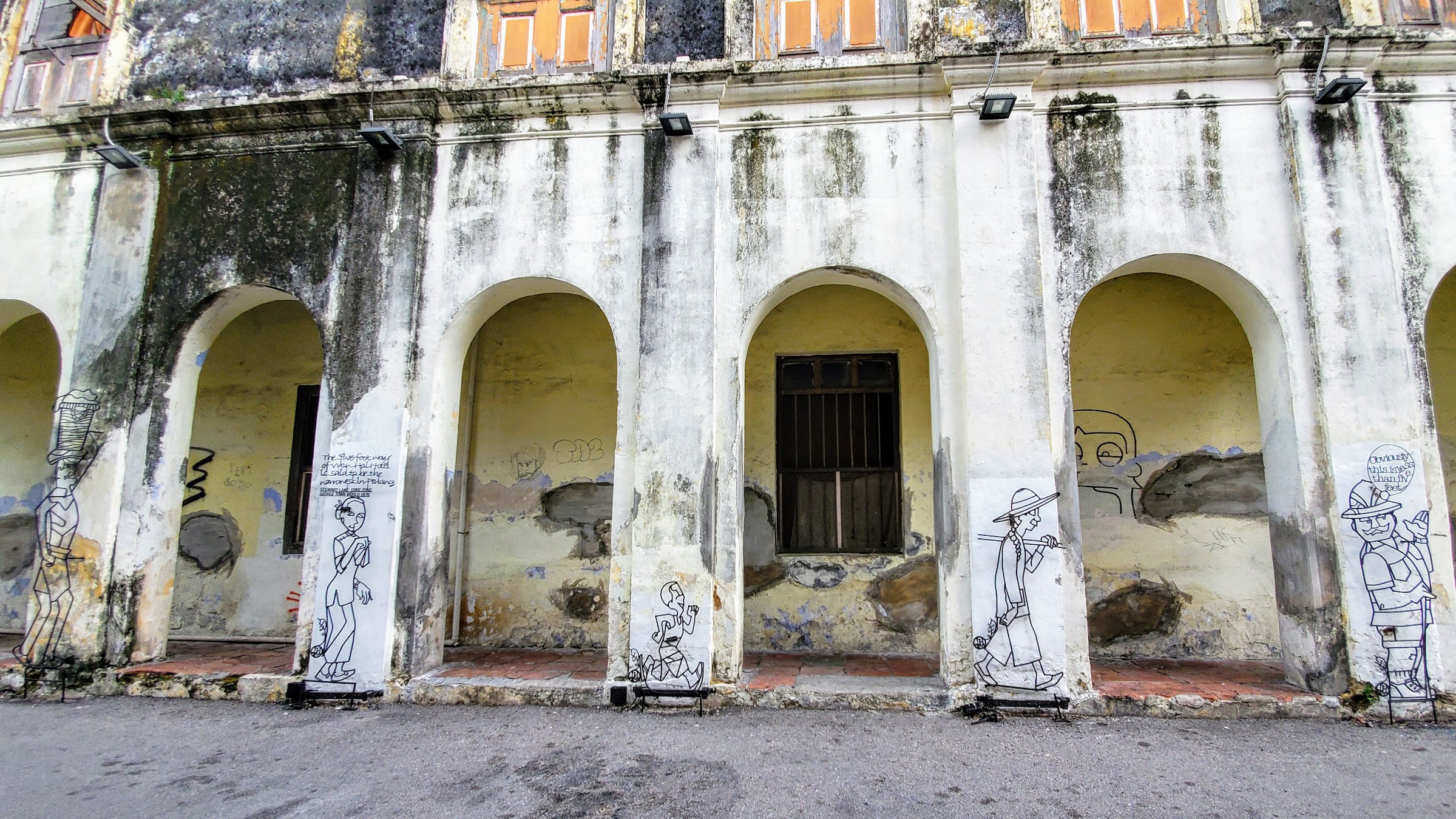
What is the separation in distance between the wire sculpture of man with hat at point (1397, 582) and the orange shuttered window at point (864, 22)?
5.16 metres

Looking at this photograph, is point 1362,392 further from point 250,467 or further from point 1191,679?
point 250,467

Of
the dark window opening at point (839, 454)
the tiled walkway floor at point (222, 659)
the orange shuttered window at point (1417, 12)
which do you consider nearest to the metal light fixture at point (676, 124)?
the dark window opening at point (839, 454)

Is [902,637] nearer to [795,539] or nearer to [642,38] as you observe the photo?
[795,539]

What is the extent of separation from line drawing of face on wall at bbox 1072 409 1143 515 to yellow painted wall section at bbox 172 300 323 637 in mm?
7898

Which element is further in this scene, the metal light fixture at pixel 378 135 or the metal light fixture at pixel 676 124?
the metal light fixture at pixel 378 135

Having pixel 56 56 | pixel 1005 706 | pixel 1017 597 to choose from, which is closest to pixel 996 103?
pixel 1017 597

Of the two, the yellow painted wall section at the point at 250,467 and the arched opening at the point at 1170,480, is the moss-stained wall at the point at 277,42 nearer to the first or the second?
the yellow painted wall section at the point at 250,467

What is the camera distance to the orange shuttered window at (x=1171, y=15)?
20.5 ft

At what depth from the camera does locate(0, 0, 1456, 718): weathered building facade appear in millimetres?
5453

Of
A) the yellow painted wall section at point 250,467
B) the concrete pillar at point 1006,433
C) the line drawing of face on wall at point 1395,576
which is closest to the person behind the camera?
the line drawing of face on wall at point 1395,576

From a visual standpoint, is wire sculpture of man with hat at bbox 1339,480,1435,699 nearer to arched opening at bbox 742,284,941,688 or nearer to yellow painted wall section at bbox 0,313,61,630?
arched opening at bbox 742,284,941,688

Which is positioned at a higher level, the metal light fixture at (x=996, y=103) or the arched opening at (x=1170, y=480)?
the metal light fixture at (x=996, y=103)

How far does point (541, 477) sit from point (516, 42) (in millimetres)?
4162

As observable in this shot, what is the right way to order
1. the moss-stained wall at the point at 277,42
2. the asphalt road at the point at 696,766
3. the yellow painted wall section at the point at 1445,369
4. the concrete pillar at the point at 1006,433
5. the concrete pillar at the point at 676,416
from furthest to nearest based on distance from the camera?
the yellow painted wall section at the point at 1445,369
the moss-stained wall at the point at 277,42
the concrete pillar at the point at 676,416
the concrete pillar at the point at 1006,433
the asphalt road at the point at 696,766
